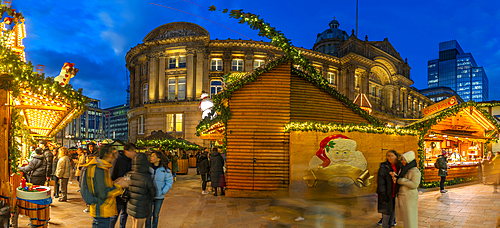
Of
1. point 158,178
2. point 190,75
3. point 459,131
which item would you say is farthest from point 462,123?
point 190,75

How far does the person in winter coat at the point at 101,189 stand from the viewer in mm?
3949

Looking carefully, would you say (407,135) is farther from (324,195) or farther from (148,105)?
(148,105)

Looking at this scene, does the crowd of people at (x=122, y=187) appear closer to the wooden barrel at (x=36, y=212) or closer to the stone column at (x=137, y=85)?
the wooden barrel at (x=36, y=212)

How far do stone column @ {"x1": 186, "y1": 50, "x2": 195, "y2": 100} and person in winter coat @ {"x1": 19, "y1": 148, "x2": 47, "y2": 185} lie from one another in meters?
23.2

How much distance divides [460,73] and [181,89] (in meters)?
171

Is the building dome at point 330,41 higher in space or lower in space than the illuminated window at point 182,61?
higher

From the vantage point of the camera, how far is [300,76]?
9.94m

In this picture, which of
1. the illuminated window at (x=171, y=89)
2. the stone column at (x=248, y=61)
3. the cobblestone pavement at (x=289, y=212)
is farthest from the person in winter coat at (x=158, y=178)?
the illuminated window at (x=171, y=89)

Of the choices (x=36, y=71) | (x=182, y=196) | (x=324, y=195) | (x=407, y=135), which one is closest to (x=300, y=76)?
(x=324, y=195)

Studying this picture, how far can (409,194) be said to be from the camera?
5.02 meters

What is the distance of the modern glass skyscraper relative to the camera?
475 feet

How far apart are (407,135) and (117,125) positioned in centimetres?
15588

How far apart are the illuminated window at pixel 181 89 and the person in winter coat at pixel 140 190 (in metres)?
28.2

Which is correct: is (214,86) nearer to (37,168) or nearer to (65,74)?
(65,74)
